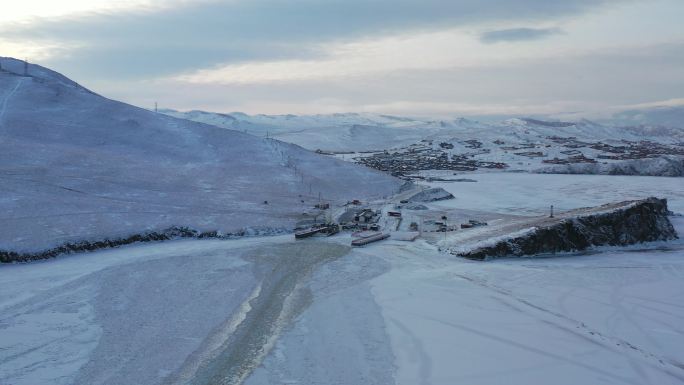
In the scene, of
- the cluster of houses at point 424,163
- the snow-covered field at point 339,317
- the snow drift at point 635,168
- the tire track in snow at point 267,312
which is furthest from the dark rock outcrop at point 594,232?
the snow drift at point 635,168

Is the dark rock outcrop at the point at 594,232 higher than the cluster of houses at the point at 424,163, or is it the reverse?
the cluster of houses at the point at 424,163

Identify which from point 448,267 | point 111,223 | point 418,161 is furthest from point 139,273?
point 418,161

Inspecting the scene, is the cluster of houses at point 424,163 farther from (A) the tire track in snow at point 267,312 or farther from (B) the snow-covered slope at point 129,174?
(A) the tire track in snow at point 267,312

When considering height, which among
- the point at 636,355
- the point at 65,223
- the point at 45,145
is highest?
the point at 45,145

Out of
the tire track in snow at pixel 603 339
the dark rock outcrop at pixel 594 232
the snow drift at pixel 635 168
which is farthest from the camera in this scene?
the snow drift at pixel 635 168

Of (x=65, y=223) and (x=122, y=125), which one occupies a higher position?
(x=122, y=125)

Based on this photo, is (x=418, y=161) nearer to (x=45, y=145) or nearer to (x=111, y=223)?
(x=45, y=145)

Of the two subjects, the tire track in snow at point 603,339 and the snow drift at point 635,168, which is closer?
the tire track in snow at point 603,339
